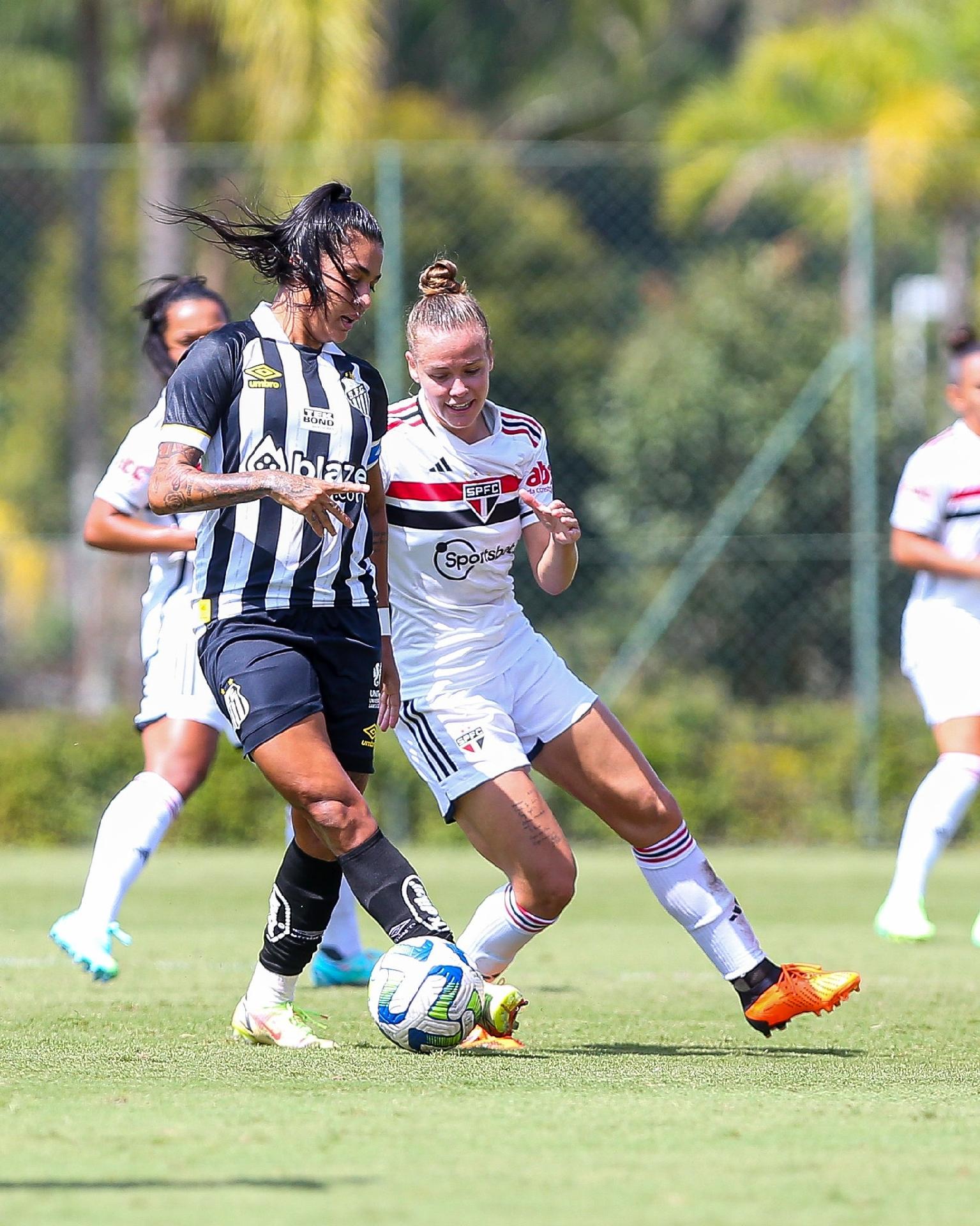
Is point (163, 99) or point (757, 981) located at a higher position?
point (163, 99)

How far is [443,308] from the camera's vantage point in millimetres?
5645

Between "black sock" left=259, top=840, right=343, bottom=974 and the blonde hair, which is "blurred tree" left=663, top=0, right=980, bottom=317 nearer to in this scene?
the blonde hair

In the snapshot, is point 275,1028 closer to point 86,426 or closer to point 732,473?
point 732,473

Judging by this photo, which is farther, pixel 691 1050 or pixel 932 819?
pixel 932 819

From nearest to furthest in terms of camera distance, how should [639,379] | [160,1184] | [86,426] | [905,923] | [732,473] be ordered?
[160,1184]
[905,923]
[732,473]
[639,379]
[86,426]

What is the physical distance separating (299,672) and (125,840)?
162 cm

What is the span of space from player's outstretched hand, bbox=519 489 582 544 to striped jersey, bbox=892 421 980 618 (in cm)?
343

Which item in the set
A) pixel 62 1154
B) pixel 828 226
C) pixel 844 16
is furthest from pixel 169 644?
pixel 844 16

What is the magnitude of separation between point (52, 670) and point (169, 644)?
917 centimetres

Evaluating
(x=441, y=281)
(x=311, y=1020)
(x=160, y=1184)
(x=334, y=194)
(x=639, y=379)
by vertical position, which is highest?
(x=334, y=194)

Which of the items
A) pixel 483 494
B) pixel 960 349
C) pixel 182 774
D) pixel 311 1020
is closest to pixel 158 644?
pixel 182 774

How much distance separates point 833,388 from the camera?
14016 mm

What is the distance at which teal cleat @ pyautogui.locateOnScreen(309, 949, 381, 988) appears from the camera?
733 centimetres

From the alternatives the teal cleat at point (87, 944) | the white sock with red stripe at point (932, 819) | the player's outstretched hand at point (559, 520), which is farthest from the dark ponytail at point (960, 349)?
the teal cleat at point (87, 944)
